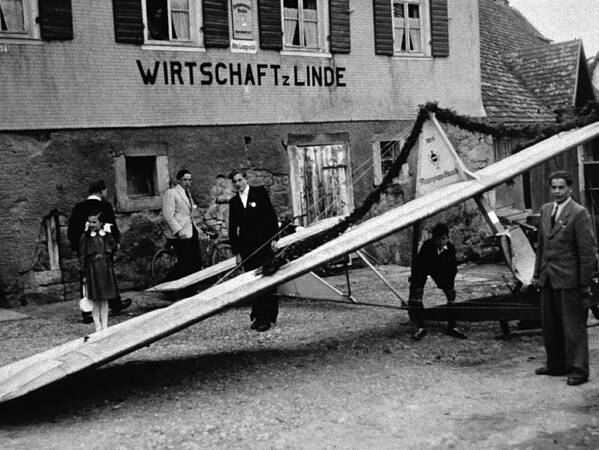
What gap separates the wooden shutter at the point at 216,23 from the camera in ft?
40.1

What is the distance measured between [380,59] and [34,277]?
7.60 metres

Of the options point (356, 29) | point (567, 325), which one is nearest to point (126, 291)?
point (356, 29)

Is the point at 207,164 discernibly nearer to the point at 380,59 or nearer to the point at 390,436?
the point at 380,59

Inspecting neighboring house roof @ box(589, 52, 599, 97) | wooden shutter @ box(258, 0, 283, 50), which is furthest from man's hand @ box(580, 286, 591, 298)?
neighboring house roof @ box(589, 52, 599, 97)

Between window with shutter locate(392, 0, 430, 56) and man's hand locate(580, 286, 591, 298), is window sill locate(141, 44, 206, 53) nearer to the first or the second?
window with shutter locate(392, 0, 430, 56)

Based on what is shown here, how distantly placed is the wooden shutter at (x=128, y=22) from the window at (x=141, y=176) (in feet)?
5.41

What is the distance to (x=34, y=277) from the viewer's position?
1085 centimetres

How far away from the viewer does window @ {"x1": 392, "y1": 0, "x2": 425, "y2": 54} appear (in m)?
14.7

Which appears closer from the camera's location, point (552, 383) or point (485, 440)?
point (485, 440)

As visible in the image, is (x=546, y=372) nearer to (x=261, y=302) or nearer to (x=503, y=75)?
(x=261, y=302)

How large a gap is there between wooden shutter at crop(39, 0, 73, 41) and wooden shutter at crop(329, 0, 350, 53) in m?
4.82

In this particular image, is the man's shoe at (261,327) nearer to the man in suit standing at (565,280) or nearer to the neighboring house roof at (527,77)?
the man in suit standing at (565,280)

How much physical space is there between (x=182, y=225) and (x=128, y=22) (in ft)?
11.2

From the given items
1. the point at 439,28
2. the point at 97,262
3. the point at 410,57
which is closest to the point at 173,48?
the point at 97,262
